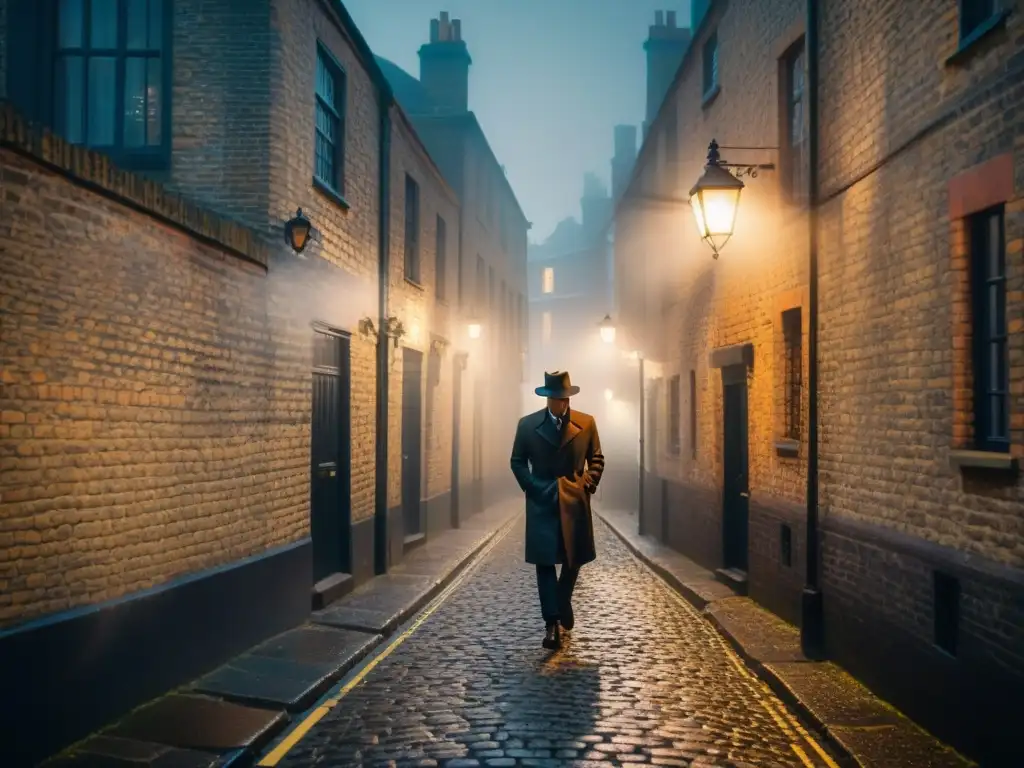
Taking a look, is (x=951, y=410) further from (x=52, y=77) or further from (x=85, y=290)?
(x=52, y=77)

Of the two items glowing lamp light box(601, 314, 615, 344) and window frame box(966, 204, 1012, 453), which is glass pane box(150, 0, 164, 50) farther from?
glowing lamp light box(601, 314, 615, 344)

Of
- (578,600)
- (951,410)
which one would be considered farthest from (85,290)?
(578,600)

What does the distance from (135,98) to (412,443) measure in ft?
28.1

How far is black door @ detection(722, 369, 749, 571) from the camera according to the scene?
496 inches

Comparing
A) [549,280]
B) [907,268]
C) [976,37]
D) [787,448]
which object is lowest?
[787,448]

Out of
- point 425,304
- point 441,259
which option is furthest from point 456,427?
point 425,304

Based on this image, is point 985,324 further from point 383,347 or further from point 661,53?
point 661,53

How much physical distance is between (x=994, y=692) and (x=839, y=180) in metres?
4.50

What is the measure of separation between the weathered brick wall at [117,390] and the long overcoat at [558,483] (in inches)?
94.8

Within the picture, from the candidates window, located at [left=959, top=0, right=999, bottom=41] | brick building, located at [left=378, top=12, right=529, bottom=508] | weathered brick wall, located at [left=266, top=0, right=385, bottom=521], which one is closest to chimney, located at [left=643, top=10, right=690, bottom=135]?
brick building, located at [left=378, top=12, right=529, bottom=508]

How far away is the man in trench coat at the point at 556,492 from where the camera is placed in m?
8.55

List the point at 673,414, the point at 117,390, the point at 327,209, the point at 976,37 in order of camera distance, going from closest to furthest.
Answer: the point at 976,37
the point at 117,390
the point at 327,209
the point at 673,414

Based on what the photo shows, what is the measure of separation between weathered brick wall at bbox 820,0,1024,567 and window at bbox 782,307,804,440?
156 centimetres

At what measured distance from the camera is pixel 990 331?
6.05 metres
